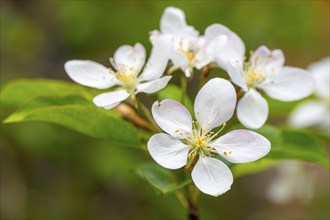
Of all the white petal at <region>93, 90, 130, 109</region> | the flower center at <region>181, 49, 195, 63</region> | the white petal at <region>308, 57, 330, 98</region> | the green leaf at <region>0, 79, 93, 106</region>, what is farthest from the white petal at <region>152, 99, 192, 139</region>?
the white petal at <region>308, 57, 330, 98</region>

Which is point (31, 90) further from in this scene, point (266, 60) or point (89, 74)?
point (266, 60)


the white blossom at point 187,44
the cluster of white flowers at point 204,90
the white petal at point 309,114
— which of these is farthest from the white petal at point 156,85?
the white petal at point 309,114

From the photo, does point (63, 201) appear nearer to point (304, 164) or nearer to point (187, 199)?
point (304, 164)

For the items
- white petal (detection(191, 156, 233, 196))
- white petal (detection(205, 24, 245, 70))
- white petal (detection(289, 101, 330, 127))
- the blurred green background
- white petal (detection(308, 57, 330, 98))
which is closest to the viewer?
white petal (detection(191, 156, 233, 196))

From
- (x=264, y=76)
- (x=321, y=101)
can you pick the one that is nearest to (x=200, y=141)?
(x=264, y=76)

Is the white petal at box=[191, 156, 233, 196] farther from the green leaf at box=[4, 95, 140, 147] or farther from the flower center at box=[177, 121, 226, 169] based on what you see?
the green leaf at box=[4, 95, 140, 147]

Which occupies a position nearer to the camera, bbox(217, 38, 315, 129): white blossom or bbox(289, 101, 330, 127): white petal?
bbox(217, 38, 315, 129): white blossom

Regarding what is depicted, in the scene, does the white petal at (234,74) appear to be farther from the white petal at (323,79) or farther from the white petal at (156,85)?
the white petal at (323,79)
